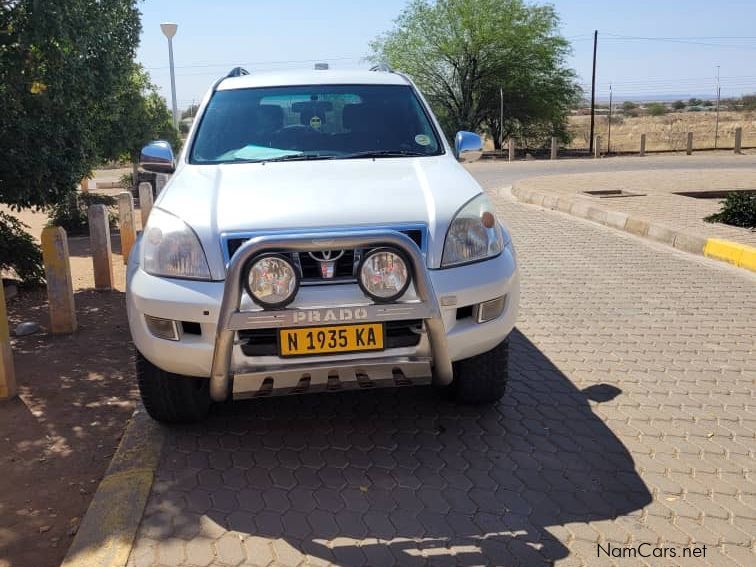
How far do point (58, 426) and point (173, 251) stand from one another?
1518 millimetres

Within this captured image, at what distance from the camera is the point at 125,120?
61.7ft

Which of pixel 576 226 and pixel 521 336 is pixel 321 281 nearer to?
pixel 521 336

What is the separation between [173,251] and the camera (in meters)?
3.72

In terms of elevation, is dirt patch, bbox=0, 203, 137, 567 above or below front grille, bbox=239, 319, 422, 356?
below

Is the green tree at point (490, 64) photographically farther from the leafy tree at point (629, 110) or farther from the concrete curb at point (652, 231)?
the leafy tree at point (629, 110)

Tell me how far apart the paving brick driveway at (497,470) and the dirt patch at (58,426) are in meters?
0.42

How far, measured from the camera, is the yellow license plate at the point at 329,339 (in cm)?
355

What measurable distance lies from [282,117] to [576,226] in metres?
7.34

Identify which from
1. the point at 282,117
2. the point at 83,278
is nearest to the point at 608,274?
the point at 282,117

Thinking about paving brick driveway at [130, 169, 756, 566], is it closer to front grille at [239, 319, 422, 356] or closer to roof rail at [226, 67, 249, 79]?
front grille at [239, 319, 422, 356]

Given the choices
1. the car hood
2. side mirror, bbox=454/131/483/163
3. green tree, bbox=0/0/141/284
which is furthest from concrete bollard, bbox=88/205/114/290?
side mirror, bbox=454/131/483/163

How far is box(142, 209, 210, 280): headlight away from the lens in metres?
3.66

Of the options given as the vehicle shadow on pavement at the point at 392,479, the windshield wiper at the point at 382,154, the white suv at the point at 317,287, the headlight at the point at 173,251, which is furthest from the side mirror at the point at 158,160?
the vehicle shadow on pavement at the point at 392,479

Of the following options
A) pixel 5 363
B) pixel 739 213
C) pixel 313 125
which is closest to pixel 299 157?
pixel 313 125
